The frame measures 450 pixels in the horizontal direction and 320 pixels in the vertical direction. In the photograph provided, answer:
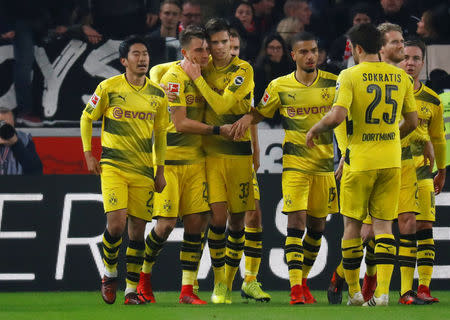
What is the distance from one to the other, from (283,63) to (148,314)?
5.24 metres

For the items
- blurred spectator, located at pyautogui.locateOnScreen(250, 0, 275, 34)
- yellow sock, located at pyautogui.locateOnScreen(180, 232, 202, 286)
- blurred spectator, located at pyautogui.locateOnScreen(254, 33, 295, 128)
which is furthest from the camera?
blurred spectator, located at pyautogui.locateOnScreen(250, 0, 275, 34)

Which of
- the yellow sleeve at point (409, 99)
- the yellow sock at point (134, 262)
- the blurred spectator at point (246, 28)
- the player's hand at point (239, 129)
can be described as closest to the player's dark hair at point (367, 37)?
the yellow sleeve at point (409, 99)

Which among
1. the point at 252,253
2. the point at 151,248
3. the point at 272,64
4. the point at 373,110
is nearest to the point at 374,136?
the point at 373,110

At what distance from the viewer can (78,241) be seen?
10367 millimetres

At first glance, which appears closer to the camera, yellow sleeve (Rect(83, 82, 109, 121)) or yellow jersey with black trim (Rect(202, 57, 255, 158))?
yellow sleeve (Rect(83, 82, 109, 121))

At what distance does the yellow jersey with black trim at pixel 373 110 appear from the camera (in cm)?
784

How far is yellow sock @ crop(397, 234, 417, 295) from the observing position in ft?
28.5

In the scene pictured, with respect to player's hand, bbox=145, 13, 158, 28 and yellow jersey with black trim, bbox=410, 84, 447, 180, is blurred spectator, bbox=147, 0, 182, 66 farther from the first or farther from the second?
yellow jersey with black trim, bbox=410, 84, 447, 180

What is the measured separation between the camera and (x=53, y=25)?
1255cm

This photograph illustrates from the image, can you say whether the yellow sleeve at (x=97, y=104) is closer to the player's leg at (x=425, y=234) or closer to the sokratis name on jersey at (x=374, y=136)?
the sokratis name on jersey at (x=374, y=136)

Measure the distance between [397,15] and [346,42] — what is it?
0.88 metres

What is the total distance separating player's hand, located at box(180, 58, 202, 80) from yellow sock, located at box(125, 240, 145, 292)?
1.50 meters

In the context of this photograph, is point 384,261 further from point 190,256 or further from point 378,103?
point 190,256

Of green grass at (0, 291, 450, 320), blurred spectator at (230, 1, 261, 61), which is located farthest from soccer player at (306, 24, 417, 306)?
blurred spectator at (230, 1, 261, 61)
